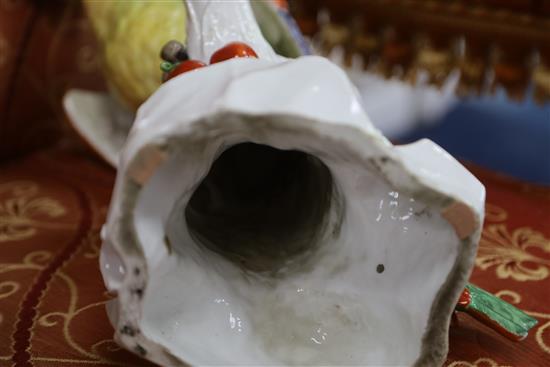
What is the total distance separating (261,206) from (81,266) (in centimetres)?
15

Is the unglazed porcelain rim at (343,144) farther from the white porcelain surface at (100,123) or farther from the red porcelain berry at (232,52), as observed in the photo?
the white porcelain surface at (100,123)

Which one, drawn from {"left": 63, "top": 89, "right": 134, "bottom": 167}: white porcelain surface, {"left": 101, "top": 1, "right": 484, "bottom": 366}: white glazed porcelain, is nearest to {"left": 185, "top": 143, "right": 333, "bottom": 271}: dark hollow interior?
{"left": 101, "top": 1, "right": 484, "bottom": 366}: white glazed porcelain

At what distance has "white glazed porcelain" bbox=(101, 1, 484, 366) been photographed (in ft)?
0.85

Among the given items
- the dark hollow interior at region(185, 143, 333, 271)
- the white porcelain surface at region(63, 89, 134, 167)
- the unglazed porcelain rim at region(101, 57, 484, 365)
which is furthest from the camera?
the white porcelain surface at region(63, 89, 134, 167)

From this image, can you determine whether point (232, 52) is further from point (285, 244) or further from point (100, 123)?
point (100, 123)

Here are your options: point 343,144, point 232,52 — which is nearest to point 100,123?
point 232,52

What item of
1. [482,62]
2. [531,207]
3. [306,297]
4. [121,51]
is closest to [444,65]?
[482,62]

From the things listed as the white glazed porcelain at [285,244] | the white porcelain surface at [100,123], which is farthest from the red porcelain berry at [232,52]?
the white porcelain surface at [100,123]

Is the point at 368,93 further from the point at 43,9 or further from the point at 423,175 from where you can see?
the point at 423,175

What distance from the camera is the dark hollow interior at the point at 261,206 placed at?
1.20ft

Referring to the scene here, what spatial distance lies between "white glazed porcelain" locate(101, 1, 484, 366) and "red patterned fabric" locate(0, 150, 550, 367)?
6 centimetres

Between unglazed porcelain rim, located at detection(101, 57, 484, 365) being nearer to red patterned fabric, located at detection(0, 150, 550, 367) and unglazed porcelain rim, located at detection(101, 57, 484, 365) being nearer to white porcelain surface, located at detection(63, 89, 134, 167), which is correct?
red patterned fabric, located at detection(0, 150, 550, 367)

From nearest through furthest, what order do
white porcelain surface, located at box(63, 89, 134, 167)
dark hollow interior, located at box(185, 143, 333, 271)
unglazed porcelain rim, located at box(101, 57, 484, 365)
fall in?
unglazed porcelain rim, located at box(101, 57, 484, 365)
dark hollow interior, located at box(185, 143, 333, 271)
white porcelain surface, located at box(63, 89, 134, 167)

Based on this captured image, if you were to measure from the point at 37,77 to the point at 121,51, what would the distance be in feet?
0.71
